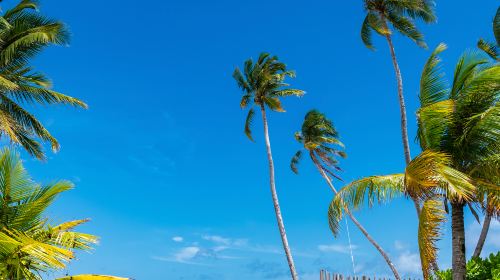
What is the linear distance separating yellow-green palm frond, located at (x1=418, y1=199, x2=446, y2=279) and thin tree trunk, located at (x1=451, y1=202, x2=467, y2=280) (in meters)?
0.76

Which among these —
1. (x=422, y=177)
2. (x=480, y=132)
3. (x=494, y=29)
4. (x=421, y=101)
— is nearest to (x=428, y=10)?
(x=494, y=29)

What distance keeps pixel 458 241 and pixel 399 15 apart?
1423 cm

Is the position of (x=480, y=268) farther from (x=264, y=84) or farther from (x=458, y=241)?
(x=264, y=84)

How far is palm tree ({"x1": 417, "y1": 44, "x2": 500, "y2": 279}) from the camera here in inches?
469

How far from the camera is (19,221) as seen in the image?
6637mm

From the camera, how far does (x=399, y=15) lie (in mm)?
23875

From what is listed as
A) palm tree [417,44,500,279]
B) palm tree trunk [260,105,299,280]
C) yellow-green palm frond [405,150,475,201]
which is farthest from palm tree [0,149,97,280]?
palm tree trunk [260,105,299,280]

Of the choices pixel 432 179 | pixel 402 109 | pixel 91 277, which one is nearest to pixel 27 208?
pixel 91 277

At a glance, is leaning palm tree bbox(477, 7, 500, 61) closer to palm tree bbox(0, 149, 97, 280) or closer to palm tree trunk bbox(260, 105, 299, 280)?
palm tree trunk bbox(260, 105, 299, 280)

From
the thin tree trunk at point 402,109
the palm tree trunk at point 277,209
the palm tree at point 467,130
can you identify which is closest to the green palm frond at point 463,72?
the palm tree at point 467,130

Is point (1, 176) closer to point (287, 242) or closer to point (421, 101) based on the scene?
point (421, 101)

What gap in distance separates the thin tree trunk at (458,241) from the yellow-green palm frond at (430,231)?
0.76 meters

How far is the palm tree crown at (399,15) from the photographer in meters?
23.6

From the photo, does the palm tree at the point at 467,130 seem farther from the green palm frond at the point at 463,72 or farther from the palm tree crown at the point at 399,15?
the palm tree crown at the point at 399,15
